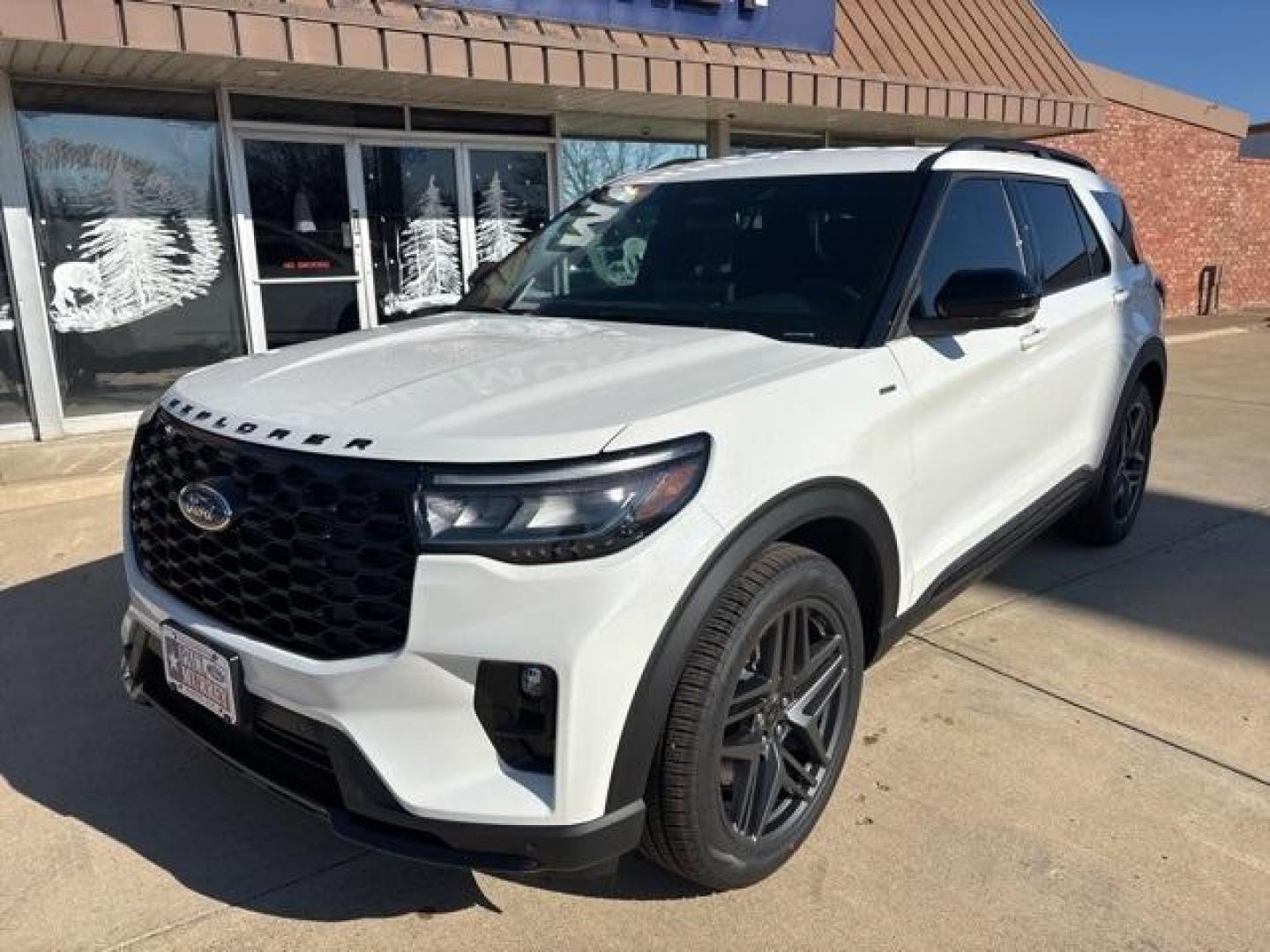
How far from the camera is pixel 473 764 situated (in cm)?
200

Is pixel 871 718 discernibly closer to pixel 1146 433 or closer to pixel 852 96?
pixel 1146 433

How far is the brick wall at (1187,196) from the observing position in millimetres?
15547

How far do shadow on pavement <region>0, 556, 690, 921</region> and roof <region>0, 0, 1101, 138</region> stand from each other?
4.18 meters

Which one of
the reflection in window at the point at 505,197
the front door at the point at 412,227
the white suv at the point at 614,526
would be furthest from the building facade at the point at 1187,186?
the white suv at the point at 614,526

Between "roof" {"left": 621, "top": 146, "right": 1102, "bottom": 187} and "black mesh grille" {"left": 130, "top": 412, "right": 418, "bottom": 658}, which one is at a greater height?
"roof" {"left": 621, "top": 146, "right": 1102, "bottom": 187}

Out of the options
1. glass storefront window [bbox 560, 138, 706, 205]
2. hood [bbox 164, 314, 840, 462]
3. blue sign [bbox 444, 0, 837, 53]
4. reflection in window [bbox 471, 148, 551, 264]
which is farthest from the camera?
glass storefront window [bbox 560, 138, 706, 205]

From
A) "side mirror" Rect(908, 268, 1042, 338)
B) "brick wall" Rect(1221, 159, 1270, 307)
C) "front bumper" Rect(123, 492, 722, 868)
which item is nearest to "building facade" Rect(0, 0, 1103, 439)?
"side mirror" Rect(908, 268, 1042, 338)

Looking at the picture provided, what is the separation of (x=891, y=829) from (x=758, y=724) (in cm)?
61

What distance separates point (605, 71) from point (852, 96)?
9.92 ft

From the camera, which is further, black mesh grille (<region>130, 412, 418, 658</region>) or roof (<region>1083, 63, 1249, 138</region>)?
roof (<region>1083, 63, 1249, 138</region>)

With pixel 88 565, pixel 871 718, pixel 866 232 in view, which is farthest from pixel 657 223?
pixel 88 565

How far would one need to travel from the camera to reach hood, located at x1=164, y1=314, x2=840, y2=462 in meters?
2.05

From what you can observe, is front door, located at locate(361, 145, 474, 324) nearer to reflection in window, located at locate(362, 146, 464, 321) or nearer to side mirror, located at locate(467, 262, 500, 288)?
reflection in window, located at locate(362, 146, 464, 321)

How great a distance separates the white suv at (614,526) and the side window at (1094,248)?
3.55ft
